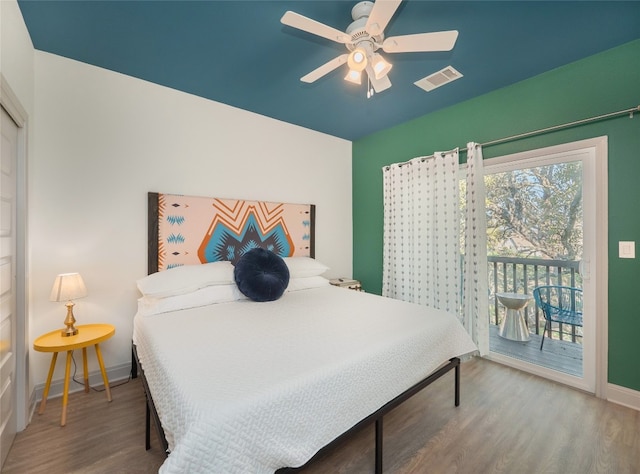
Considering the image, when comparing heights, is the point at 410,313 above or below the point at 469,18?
below

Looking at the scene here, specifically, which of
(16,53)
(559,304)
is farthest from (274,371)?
(559,304)

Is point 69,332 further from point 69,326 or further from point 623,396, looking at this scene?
point 623,396

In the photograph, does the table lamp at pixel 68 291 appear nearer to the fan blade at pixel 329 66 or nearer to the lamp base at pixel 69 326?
the lamp base at pixel 69 326

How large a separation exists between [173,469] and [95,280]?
207 cm

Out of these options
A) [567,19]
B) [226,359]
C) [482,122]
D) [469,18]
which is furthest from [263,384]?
[482,122]

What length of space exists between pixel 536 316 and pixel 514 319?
0.20m

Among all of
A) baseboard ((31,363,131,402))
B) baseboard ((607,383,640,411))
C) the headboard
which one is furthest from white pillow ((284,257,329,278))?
baseboard ((607,383,640,411))

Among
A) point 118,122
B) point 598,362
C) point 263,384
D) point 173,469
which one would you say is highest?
point 118,122

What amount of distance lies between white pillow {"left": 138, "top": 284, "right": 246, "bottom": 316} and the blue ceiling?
1879mm

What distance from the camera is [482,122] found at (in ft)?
9.19

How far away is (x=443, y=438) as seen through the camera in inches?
68.8

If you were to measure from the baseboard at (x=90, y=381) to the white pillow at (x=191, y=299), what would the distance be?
2.08 feet

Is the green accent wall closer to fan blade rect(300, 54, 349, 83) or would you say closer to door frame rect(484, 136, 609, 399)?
door frame rect(484, 136, 609, 399)

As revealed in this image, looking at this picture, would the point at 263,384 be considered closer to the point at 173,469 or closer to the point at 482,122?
the point at 173,469
